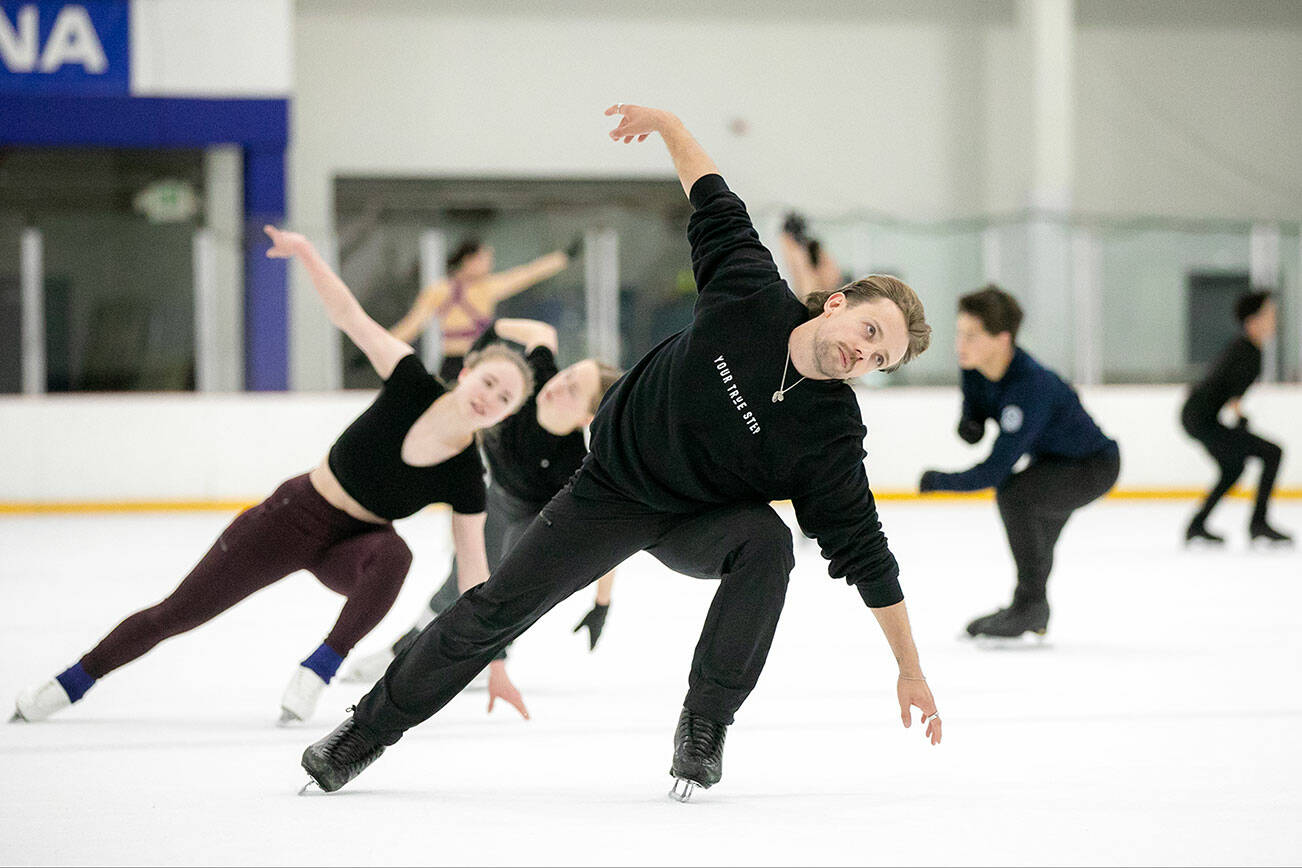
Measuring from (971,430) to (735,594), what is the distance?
2.01m

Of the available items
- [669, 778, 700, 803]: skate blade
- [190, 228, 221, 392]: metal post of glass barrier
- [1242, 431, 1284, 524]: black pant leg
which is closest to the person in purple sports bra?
[190, 228, 221, 392]: metal post of glass barrier

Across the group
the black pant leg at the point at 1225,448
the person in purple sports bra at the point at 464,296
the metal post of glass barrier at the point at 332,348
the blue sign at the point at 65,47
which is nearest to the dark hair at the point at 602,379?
the person in purple sports bra at the point at 464,296

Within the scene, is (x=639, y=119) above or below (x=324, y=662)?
above

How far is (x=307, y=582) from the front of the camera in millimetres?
6605

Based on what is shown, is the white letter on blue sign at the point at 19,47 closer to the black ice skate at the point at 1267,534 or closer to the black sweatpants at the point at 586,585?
the black ice skate at the point at 1267,534

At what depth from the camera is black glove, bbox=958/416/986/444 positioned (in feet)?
14.9

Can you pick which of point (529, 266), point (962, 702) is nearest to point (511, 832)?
point (962, 702)

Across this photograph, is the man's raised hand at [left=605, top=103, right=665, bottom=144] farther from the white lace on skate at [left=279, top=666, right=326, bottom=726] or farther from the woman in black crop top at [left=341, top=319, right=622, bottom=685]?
the white lace on skate at [left=279, top=666, right=326, bottom=726]

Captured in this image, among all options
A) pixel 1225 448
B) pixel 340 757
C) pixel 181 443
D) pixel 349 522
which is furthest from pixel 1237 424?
pixel 181 443

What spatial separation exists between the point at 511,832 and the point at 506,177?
1186cm

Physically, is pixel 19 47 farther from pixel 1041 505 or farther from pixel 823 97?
pixel 1041 505

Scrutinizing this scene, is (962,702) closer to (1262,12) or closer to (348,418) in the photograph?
(348,418)

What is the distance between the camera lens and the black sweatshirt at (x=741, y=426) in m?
2.64

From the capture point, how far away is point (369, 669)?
4102mm
